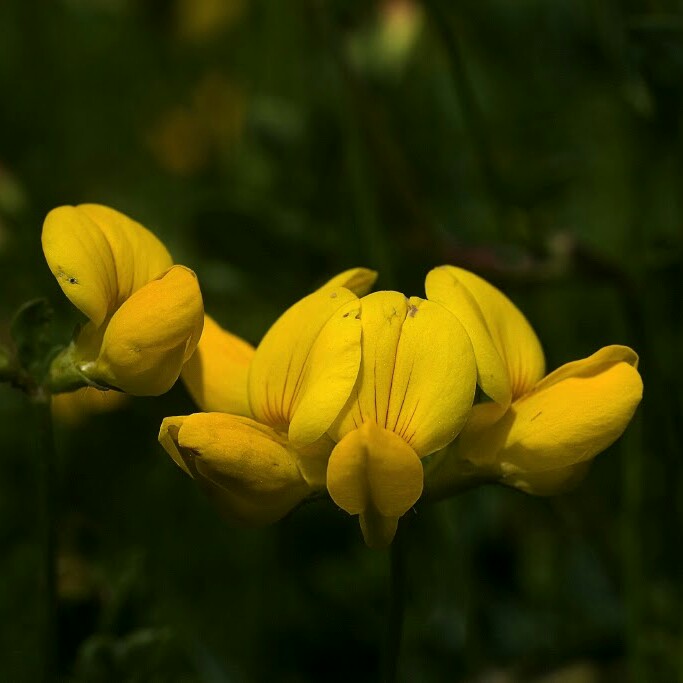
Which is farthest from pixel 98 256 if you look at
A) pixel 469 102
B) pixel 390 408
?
pixel 469 102

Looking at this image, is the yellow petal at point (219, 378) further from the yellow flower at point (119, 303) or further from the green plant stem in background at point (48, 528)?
the green plant stem in background at point (48, 528)

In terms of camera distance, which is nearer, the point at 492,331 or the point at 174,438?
the point at 174,438

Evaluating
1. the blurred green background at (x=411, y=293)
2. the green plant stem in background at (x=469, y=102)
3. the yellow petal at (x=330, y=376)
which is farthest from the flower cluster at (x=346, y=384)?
the green plant stem in background at (x=469, y=102)

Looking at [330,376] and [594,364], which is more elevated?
[330,376]

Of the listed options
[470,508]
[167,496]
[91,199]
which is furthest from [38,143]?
[470,508]

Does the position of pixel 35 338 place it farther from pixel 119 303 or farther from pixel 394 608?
pixel 394 608

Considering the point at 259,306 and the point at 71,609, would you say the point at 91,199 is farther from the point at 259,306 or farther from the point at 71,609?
the point at 71,609
